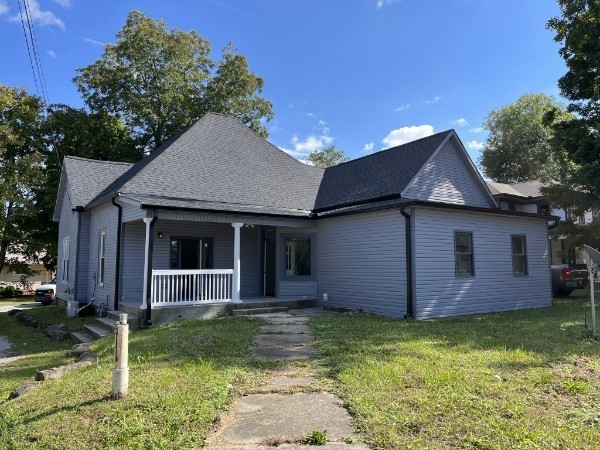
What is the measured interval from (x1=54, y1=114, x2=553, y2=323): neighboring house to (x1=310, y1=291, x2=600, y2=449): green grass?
3.22 meters

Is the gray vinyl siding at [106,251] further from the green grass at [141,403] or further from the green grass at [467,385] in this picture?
the green grass at [467,385]

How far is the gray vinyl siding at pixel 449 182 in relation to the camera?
12.9m

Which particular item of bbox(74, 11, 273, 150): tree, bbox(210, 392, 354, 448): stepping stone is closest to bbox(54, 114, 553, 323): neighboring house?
bbox(210, 392, 354, 448): stepping stone

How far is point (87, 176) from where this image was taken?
16.5 metres

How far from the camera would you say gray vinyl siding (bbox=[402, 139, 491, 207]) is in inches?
506

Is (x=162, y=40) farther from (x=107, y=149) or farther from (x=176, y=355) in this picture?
(x=176, y=355)

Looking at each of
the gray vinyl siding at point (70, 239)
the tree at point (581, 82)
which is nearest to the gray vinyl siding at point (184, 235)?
the gray vinyl siding at point (70, 239)

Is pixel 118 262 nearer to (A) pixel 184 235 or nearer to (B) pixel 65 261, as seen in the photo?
(A) pixel 184 235

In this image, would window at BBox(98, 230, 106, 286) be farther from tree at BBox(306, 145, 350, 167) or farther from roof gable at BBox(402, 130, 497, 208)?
tree at BBox(306, 145, 350, 167)

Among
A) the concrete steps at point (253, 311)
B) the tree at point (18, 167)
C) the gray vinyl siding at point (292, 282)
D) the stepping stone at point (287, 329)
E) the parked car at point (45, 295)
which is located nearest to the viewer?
the stepping stone at point (287, 329)

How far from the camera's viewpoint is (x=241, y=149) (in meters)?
15.6

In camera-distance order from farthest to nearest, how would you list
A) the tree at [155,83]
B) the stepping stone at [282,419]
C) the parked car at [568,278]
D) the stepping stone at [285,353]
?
the tree at [155,83], the parked car at [568,278], the stepping stone at [285,353], the stepping stone at [282,419]

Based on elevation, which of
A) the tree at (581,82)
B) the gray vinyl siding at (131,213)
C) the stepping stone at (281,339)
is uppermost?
the tree at (581,82)

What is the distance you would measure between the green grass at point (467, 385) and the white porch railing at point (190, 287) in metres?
4.20
